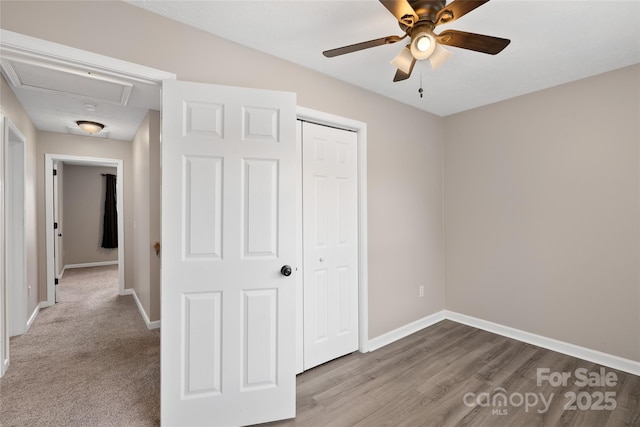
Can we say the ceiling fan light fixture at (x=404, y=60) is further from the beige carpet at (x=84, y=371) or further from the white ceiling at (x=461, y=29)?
the beige carpet at (x=84, y=371)

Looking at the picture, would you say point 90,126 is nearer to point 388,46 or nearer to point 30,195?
point 30,195

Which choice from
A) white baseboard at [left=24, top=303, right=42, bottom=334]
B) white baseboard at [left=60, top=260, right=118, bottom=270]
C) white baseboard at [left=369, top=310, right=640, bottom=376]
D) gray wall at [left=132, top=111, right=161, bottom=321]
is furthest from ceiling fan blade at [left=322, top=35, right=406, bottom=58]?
white baseboard at [left=60, top=260, right=118, bottom=270]

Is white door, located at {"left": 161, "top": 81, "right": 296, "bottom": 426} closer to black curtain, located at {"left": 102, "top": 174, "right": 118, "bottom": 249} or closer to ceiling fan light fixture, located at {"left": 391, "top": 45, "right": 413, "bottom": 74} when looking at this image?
ceiling fan light fixture, located at {"left": 391, "top": 45, "right": 413, "bottom": 74}

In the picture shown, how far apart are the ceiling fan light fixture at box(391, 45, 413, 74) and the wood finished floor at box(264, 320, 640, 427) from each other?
2.27m

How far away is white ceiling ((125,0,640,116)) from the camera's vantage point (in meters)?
1.82

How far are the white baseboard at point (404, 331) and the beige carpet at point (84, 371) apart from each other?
1.94m

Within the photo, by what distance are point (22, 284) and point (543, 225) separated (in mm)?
5606

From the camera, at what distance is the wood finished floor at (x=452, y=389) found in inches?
78.4

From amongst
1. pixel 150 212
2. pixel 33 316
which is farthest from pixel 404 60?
pixel 33 316

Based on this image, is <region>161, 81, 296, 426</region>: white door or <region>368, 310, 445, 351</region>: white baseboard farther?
<region>368, 310, 445, 351</region>: white baseboard

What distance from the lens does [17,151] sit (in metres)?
3.36

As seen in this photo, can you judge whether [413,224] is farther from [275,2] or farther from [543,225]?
[275,2]

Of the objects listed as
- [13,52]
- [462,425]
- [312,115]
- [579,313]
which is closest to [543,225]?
[579,313]

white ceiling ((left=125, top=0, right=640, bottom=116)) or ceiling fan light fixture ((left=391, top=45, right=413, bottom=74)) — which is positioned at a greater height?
white ceiling ((left=125, top=0, right=640, bottom=116))
